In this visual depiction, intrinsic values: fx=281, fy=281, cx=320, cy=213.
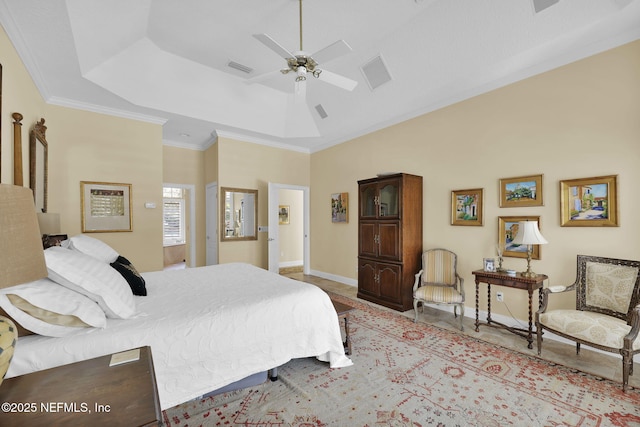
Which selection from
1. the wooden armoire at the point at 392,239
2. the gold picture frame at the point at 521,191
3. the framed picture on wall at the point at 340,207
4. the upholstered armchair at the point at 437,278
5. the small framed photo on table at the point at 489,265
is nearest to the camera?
the gold picture frame at the point at 521,191

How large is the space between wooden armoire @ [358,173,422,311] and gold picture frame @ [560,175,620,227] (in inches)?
65.9

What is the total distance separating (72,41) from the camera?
2691mm

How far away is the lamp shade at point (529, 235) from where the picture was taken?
2.83m

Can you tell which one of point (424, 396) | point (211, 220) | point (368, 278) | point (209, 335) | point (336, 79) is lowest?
point (424, 396)

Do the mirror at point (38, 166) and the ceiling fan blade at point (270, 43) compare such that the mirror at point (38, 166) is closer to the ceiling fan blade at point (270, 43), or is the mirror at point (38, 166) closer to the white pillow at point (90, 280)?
the white pillow at point (90, 280)

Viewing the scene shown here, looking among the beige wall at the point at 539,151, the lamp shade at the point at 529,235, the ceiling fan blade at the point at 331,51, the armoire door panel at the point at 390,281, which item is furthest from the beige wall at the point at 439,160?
the ceiling fan blade at the point at 331,51

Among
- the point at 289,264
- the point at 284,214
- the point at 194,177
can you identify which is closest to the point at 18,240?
the point at 194,177

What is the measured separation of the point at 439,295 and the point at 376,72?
312 cm

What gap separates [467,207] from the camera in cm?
377

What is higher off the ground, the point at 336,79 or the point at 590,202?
the point at 336,79

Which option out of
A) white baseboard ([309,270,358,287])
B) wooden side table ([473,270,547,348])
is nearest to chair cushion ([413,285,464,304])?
wooden side table ([473,270,547,348])

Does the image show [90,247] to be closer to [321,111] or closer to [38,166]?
[38,166]

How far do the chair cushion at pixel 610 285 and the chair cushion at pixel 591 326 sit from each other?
119 millimetres

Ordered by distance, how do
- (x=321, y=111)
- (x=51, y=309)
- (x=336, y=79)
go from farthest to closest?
1. (x=321, y=111)
2. (x=336, y=79)
3. (x=51, y=309)
